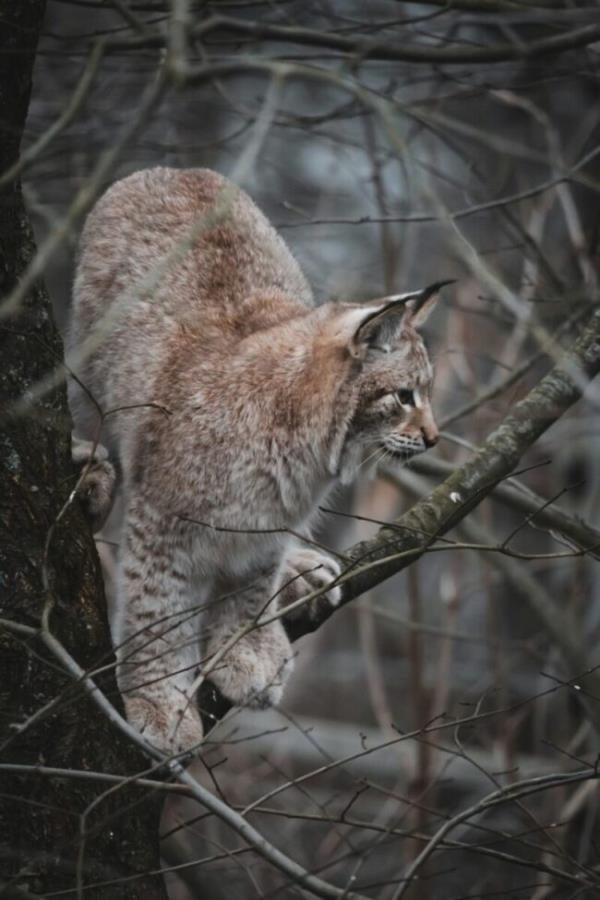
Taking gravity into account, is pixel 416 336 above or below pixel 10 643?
above

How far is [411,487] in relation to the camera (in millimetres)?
5980

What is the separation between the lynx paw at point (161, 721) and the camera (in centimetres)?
429

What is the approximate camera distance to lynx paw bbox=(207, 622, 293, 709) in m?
4.52

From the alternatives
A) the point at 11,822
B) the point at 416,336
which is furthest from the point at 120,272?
the point at 11,822

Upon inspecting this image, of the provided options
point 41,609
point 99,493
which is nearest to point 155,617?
point 99,493

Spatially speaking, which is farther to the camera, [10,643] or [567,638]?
[567,638]

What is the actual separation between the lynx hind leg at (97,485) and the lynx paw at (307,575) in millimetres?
716

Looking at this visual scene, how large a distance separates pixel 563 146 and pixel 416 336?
5.70 m

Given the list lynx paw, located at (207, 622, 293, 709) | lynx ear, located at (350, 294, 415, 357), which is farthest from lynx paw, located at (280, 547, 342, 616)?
lynx ear, located at (350, 294, 415, 357)

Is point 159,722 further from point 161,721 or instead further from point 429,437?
point 429,437

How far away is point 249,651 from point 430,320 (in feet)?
19.2

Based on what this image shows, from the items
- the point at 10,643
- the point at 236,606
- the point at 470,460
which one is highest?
the point at 470,460

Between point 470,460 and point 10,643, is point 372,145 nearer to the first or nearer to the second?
point 470,460

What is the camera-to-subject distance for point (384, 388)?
4734 mm
